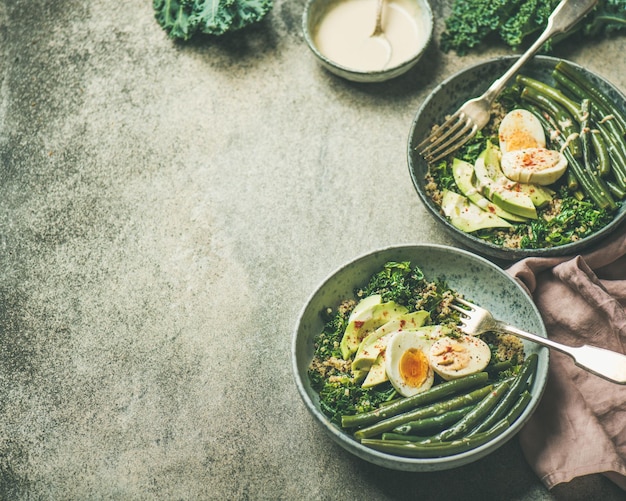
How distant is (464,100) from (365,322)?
4.87 ft

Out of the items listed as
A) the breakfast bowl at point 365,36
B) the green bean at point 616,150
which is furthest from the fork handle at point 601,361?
the breakfast bowl at point 365,36

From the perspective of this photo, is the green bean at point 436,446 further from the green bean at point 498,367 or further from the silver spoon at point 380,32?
the silver spoon at point 380,32

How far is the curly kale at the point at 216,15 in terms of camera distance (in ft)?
12.7

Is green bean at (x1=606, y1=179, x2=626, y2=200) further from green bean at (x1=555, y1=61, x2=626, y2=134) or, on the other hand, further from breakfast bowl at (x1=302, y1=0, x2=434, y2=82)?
breakfast bowl at (x1=302, y1=0, x2=434, y2=82)

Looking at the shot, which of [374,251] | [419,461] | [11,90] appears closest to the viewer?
[419,461]

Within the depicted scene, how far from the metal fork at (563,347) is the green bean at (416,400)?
0.23 m

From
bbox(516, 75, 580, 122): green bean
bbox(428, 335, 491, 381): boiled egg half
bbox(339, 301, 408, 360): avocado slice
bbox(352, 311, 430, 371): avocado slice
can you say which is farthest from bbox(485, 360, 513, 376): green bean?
bbox(516, 75, 580, 122): green bean

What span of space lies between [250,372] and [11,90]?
2.33 metres

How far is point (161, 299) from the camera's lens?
356 centimetres

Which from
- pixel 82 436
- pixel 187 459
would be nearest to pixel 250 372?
pixel 187 459

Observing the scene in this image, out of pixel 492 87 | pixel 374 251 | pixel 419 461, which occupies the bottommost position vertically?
pixel 419 461

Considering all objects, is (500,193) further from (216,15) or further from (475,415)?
(216,15)

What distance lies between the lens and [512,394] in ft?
9.48

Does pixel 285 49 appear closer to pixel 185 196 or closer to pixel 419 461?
pixel 185 196
